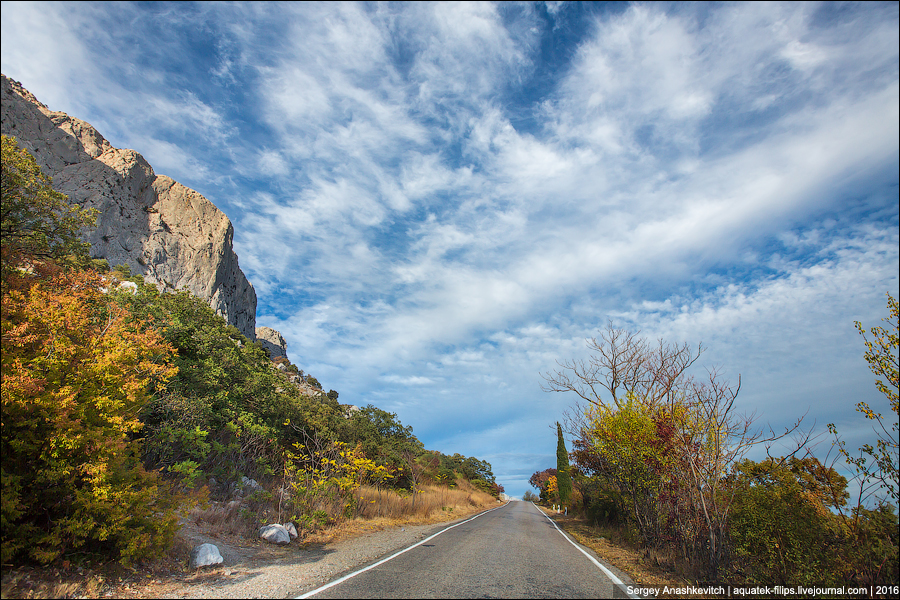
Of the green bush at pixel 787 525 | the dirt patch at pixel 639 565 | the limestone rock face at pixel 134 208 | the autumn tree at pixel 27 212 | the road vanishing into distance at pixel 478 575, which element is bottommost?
the dirt patch at pixel 639 565

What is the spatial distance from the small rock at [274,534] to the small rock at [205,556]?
2.56 metres

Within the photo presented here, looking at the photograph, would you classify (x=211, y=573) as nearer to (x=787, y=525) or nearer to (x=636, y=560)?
(x=636, y=560)

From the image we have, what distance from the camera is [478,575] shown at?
22.1 feet

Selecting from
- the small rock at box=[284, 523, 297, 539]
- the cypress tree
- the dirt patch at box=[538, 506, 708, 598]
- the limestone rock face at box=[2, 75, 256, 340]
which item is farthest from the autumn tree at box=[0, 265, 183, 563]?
the limestone rock face at box=[2, 75, 256, 340]

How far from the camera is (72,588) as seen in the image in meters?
5.14

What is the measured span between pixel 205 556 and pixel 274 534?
279cm

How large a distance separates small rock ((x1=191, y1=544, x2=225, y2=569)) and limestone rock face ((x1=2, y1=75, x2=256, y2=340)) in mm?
54725

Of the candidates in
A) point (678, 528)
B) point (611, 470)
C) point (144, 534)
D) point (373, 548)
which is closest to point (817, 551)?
point (678, 528)

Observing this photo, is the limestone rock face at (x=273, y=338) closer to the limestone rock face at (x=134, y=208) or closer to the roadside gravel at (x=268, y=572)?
the limestone rock face at (x=134, y=208)

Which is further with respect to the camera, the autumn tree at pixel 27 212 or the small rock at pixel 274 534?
the small rock at pixel 274 534

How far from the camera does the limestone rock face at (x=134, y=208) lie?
51.0m

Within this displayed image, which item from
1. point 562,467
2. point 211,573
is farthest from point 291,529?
point 562,467

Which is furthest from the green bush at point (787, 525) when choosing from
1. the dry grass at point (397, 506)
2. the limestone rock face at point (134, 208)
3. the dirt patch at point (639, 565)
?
the limestone rock face at point (134, 208)

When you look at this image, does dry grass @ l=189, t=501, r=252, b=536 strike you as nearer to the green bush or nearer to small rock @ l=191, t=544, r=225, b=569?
small rock @ l=191, t=544, r=225, b=569
